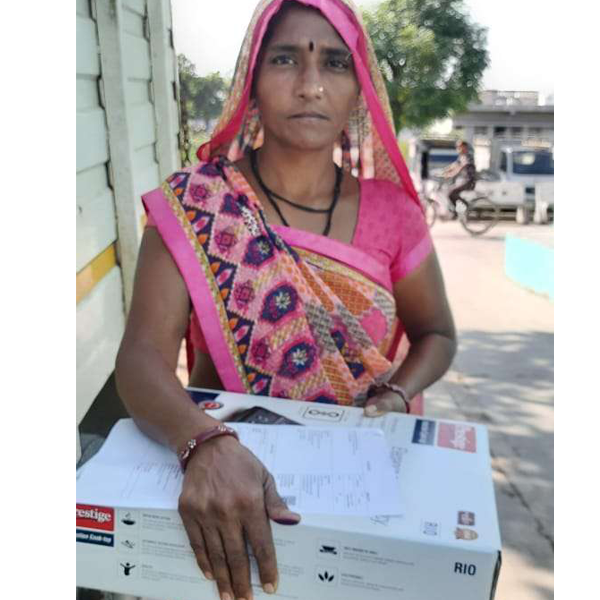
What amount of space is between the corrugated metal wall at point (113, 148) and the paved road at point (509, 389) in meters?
1.01

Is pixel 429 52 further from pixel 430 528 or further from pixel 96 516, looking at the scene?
pixel 96 516

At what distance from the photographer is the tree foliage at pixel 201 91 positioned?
3.84ft

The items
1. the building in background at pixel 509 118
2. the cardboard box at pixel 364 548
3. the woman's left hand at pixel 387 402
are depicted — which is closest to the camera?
the cardboard box at pixel 364 548

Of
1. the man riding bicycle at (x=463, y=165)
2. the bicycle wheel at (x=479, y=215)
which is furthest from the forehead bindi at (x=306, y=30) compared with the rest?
the bicycle wheel at (x=479, y=215)

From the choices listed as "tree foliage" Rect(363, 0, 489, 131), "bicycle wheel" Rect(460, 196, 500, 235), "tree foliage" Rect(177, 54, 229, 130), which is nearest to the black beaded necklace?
"tree foliage" Rect(177, 54, 229, 130)

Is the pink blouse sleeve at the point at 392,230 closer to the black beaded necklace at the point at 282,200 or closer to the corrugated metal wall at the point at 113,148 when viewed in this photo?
the black beaded necklace at the point at 282,200

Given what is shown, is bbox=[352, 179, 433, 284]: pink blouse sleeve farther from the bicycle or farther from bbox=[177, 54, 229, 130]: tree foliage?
the bicycle

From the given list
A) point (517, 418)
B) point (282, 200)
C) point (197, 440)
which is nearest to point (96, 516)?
point (197, 440)

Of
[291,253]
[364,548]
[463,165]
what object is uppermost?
[463,165]

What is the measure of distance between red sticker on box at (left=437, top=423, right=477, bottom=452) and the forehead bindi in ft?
2.00

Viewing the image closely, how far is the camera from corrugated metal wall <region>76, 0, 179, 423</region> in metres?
1.41

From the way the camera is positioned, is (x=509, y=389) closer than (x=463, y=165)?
No

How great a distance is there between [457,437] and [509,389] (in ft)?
8.99

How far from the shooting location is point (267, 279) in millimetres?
1106
